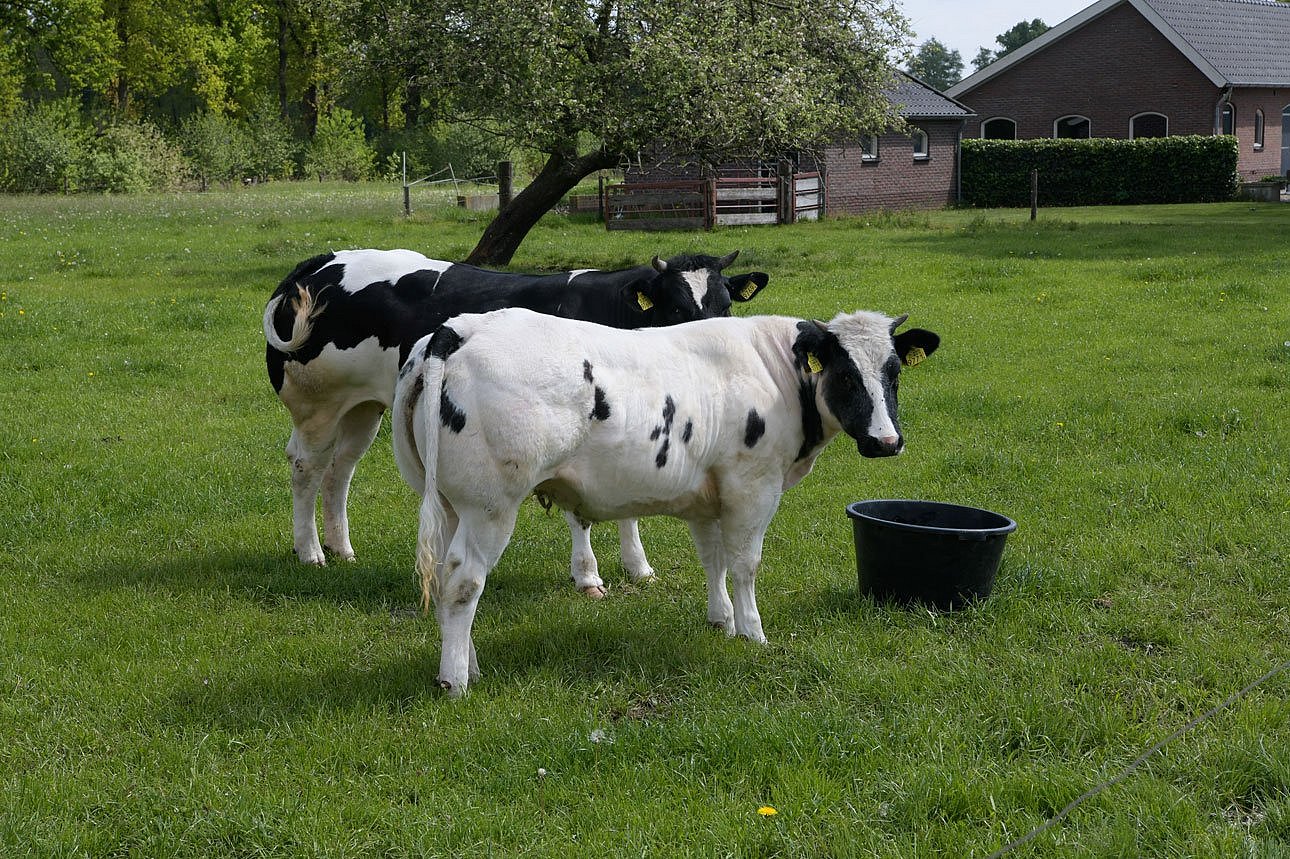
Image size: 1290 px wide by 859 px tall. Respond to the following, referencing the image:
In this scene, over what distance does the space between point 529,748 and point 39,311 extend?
45.5 ft

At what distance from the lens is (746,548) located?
613cm

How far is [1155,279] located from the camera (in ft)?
58.0

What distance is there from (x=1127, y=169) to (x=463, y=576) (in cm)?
3947

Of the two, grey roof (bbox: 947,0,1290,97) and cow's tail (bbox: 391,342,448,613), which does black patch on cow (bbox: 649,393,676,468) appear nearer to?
cow's tail (bbox: 391,342,448,613)

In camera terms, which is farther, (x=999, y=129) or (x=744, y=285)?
(x=999, y=129)

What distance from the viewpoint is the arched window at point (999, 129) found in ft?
152

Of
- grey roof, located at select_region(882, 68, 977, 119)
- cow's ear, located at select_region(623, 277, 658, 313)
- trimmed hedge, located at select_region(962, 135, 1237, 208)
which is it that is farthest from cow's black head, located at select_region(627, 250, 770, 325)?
trimmed hedge, located at select_region(962, 135, 1237, 208)

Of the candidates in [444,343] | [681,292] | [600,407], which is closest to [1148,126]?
[681,292]

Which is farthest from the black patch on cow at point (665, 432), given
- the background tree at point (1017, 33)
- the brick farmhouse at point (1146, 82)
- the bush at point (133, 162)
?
the background tree at point (1017, 33)

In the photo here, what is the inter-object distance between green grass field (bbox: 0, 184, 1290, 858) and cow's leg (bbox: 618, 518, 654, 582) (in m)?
0.12

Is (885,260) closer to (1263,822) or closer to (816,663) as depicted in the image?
(816,663)

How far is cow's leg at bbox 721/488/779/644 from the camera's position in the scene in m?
6.12

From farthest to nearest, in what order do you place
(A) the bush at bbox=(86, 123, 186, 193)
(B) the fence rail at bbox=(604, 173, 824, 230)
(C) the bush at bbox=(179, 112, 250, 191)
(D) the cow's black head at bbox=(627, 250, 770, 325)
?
(C) the bush at bbox=(179, 112, 250, 191), (A) the bush at bbox=(86, 123, 186, 193), (B) the fence rail at bbox=(604, 173, 824, 230), (D) the cow's black head at bbox=(627, 250, 770, 325)

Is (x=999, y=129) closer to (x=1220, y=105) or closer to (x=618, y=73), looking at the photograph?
(x=1220, y=105)
